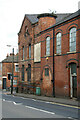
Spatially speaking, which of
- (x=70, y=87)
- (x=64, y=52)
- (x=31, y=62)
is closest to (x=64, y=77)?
(x=70, y=87)


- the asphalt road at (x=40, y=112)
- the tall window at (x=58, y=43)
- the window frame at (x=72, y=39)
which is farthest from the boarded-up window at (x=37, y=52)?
the asphalt road at (x=40, y=112)

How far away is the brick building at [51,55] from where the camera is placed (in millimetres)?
19625

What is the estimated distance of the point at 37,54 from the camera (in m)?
27.9

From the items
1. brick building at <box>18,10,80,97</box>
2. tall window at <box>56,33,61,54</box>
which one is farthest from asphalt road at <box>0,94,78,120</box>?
tall window at <box>56,33,61,54</box>

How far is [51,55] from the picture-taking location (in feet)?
77.4

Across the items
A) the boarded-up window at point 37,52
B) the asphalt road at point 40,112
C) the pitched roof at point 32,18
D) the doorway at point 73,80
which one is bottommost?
the asphalt road at point 40,112

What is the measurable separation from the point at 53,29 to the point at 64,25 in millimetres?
2429

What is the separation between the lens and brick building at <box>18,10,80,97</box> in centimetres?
1962

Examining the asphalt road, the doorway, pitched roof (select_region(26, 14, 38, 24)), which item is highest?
pitched roof (select_region(26, 14, 38, 24))

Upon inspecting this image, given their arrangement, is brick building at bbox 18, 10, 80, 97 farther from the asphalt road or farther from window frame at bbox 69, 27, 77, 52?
the asphalt road

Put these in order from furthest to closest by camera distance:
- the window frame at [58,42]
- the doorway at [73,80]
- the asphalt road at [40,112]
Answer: the window frame at [58,42], the doorway at [73,80], the asphalt road at [40,112]

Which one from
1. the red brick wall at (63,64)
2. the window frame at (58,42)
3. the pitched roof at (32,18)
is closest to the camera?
the red brick wall at (63,64)

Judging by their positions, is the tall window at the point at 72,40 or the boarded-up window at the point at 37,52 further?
the boarded-up window at the point at 37,52

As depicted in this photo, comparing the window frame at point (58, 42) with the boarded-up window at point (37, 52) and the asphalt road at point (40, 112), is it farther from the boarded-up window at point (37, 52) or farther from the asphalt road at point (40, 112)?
the asphalt road at point (40, 112)
